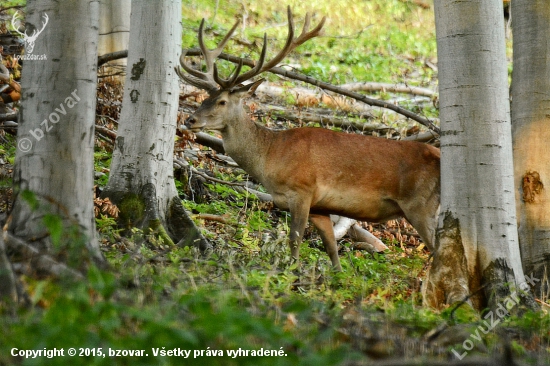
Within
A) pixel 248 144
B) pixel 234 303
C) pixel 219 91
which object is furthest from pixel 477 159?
pixel 219 91

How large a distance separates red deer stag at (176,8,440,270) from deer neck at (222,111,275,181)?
0.01 meters

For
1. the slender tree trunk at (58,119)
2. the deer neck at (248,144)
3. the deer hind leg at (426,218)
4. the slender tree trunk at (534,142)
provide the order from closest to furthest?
the slender tree trunk at (58,119) → the slender tree trunk at (534,142) → the deer hind leg at (426,218) → the deer neck at (248,144)

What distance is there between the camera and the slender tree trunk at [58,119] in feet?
16.4

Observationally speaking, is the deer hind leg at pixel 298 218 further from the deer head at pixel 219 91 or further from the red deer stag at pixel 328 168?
the deer head at pixel 219 91

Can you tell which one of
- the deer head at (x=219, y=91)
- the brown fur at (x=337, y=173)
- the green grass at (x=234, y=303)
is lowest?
the green grass at (x=234, y=303)

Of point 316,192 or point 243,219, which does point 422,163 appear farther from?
point 243,219

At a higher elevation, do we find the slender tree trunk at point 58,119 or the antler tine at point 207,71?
the antler tine at point 207,71

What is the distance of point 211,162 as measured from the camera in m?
11.0

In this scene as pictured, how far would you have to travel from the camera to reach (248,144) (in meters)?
9.02

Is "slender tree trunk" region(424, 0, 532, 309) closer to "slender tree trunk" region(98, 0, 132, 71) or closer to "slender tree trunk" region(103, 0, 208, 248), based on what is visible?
"slender tree trunk" region(103, 0, 208, 248)

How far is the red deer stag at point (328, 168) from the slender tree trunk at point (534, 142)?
150 centimetres

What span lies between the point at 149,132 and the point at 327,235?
2.41 m

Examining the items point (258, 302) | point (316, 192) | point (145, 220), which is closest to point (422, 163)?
point (316, 192)

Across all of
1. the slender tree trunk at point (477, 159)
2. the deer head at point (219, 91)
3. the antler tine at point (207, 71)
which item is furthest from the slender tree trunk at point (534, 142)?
the antler tine at point (207, 71)
